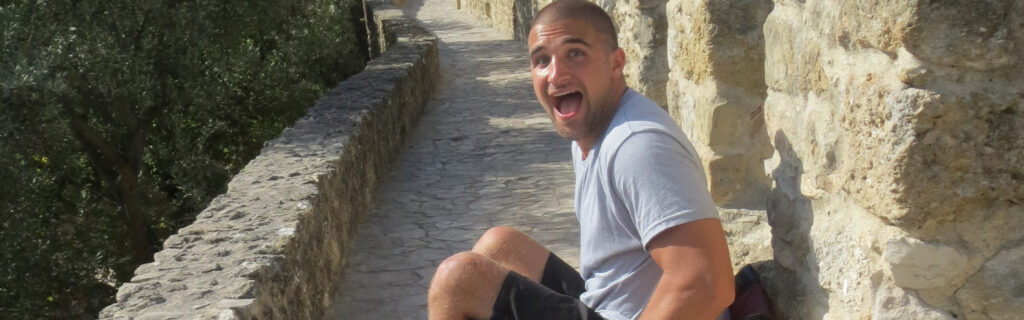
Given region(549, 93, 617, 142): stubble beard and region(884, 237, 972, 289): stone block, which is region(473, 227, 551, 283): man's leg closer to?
region(549, 93, 617, 142): stubble beard

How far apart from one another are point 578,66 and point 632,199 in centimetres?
45

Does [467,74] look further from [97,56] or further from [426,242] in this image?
[426,242]

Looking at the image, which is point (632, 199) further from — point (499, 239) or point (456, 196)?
point (456, 196)

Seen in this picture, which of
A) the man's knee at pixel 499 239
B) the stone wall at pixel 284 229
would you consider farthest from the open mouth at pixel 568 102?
the stone wall at pixel 284 229

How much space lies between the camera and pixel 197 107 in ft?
31.2

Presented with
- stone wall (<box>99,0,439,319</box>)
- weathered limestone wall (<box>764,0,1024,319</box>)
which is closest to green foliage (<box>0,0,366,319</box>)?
stone wall (<box>99,0,439,319</box>)

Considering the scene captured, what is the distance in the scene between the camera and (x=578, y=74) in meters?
2.59

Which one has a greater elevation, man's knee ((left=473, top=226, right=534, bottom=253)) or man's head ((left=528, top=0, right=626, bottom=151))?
man's head ((left=528, top=0, right=626, bottom=151))

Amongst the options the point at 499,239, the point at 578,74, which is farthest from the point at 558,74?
the point at 499,239

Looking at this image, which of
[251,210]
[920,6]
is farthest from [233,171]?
[920,6]

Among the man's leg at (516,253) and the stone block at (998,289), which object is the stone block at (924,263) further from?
the man's leg at (516,253)

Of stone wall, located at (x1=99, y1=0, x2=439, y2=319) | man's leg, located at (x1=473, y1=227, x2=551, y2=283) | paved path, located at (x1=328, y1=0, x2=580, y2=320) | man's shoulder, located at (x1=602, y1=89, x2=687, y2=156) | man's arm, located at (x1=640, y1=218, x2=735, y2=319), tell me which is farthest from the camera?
paved path, located at (x1=328, y1=0, x2=580, y2=320)

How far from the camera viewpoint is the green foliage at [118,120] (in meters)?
7.53

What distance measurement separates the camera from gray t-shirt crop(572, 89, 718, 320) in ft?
7.32
